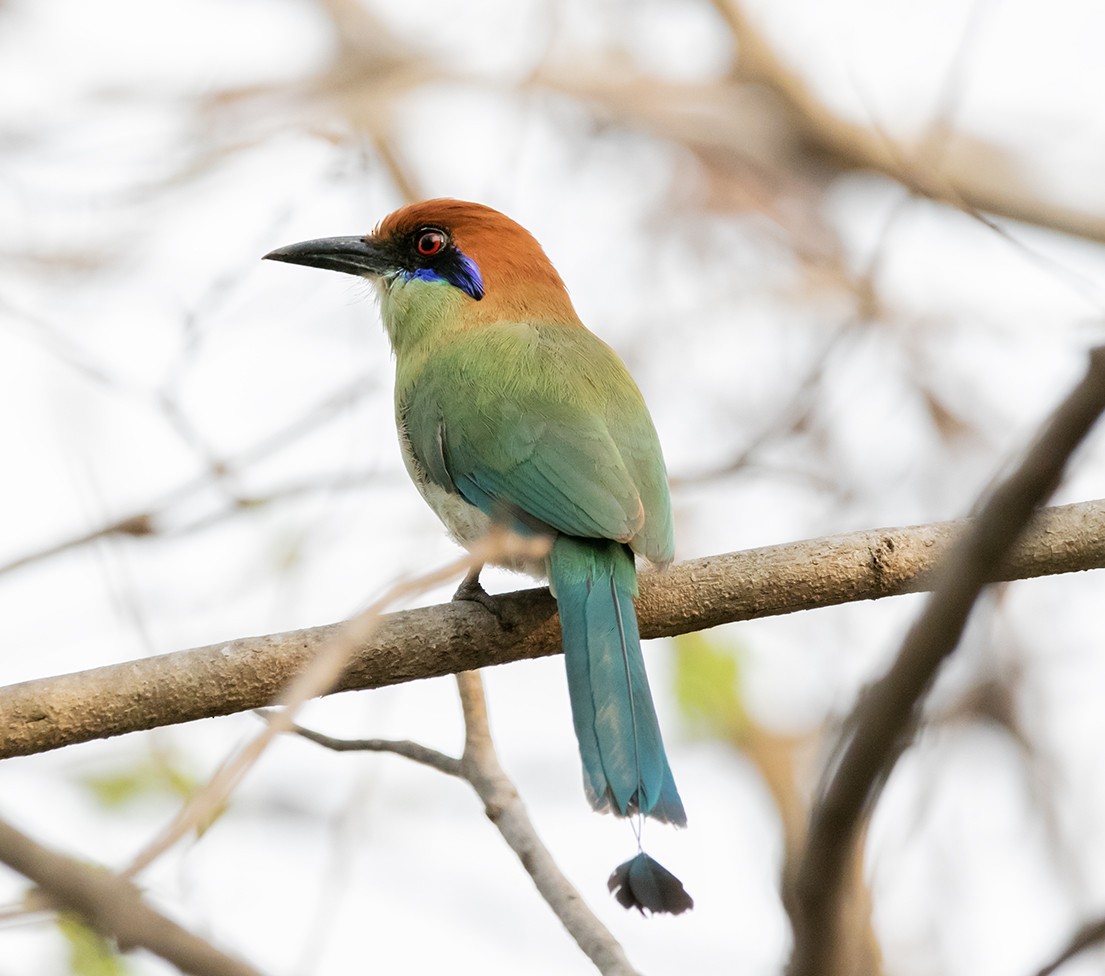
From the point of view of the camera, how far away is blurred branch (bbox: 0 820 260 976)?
1620 millimetres

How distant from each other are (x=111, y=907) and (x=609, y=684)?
5.43 feet

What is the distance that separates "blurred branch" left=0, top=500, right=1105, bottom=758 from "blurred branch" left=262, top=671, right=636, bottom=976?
0.18 m

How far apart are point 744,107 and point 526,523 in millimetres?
4651

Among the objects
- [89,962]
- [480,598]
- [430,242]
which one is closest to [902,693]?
[480,598]

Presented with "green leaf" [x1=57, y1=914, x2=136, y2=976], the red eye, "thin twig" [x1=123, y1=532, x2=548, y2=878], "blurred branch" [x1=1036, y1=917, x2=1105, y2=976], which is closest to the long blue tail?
"thin twig" [x1=123, y1=532, x2=548, y2=878]

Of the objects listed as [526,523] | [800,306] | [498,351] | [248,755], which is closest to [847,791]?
[248,755]

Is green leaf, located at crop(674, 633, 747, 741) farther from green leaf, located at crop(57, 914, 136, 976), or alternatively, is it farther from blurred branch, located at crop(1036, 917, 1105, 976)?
blurred branch, located at crop(1036, 917, 1105, 976)

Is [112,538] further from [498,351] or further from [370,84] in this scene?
[370,84]

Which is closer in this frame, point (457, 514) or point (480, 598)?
point (480, 598)

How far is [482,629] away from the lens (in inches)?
125

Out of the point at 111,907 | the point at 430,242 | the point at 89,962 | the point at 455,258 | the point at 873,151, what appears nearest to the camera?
the point at 111,907

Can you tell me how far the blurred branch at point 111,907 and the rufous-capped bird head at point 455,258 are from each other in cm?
303

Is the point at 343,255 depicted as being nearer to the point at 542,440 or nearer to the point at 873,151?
the point at 542,440

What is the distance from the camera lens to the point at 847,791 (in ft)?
4.56
